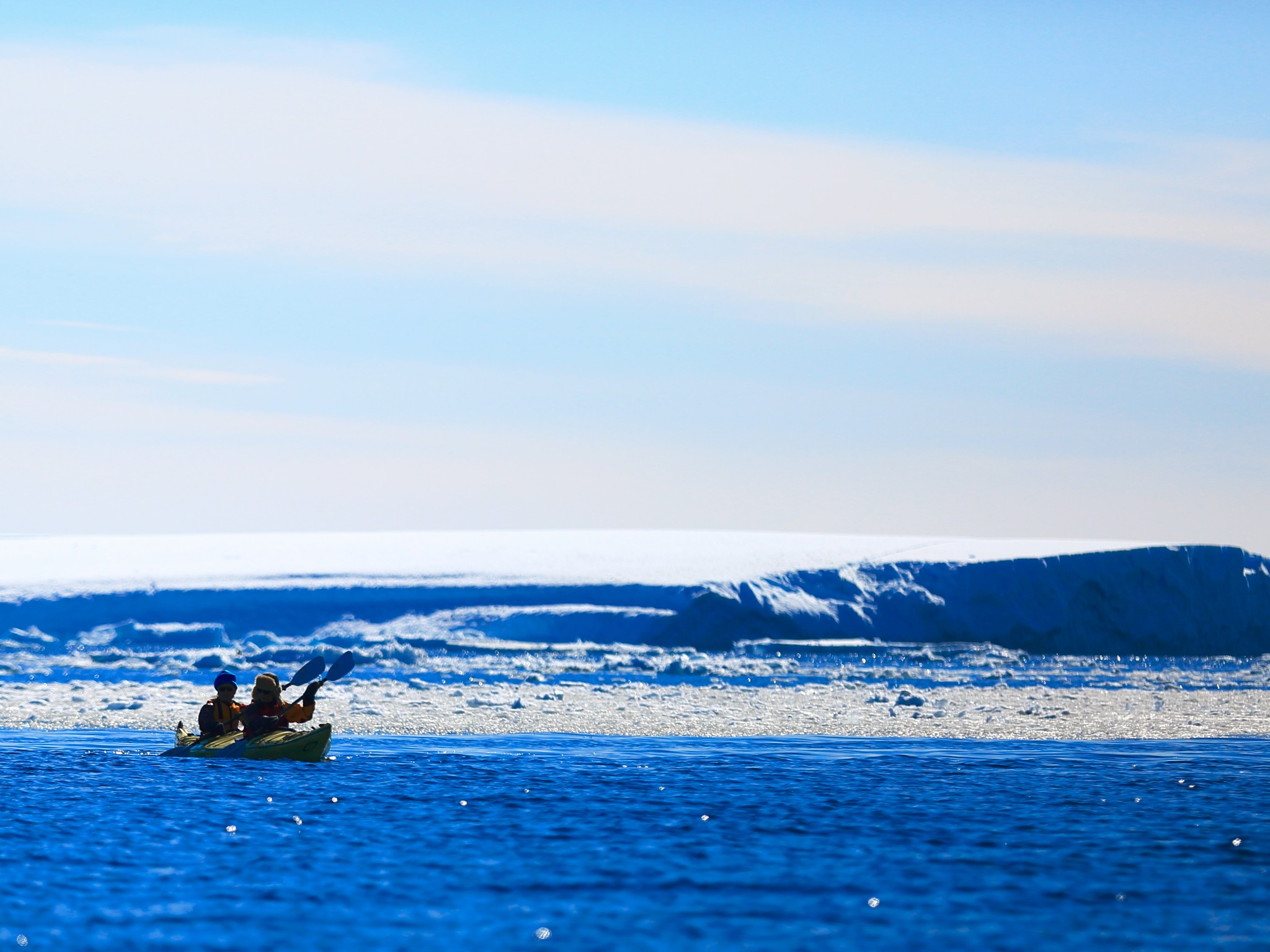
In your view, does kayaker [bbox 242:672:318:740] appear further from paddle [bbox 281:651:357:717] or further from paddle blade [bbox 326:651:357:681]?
paddle blade [bbox 326:651:357:681]

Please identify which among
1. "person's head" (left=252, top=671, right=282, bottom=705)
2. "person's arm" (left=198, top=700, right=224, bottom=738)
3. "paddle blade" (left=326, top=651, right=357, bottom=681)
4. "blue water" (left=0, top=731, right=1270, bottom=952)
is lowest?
"blue water" (left=0, top=731, right=1270, bottom=952)

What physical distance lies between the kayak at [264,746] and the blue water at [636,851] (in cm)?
18

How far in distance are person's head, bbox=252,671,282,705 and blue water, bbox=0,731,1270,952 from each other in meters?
0.66

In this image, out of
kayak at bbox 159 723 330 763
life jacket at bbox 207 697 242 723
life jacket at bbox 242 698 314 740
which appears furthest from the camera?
life jacket at bbox 207 697 242 723

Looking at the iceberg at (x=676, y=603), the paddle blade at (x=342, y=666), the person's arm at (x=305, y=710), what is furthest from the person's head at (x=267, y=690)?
the iceberg at (x=676, y=603)

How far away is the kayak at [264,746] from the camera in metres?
12.4

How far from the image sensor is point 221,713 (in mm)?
12961

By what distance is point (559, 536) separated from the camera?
4275 centimetres

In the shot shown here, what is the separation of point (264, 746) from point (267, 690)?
472mm

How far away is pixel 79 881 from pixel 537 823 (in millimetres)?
2886

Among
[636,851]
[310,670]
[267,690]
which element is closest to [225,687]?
[267,690]

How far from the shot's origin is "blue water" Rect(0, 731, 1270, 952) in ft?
21.4

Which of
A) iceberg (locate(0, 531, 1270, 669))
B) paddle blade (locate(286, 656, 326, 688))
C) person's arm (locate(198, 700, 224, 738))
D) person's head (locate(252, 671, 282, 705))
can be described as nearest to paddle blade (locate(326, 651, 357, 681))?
paddle blade (locate(286, 656, 326, 688))

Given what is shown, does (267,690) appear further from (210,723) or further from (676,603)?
(676,603)
